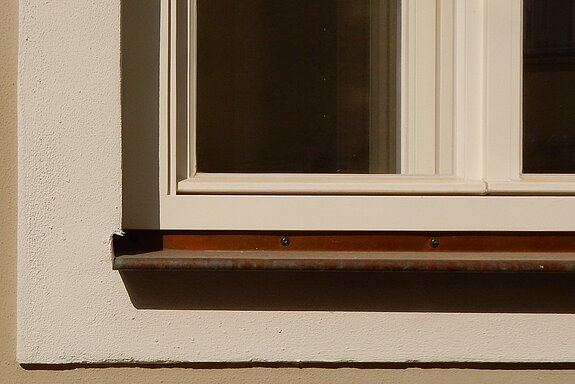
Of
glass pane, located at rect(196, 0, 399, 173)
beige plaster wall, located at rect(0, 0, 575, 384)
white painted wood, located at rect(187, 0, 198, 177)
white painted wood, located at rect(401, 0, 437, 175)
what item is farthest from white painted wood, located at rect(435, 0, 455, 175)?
white painted wood, located at rect(187, 0, 198, 177)

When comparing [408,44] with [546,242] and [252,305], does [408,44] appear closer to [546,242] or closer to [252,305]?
[546,242]

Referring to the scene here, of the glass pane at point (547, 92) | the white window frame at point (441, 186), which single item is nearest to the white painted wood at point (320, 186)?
the white window frame at point (441, 186)

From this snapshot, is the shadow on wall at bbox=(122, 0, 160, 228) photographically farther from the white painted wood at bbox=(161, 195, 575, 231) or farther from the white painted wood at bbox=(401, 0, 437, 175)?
the white painted wood at bbox=(401, 0, 437, 175)

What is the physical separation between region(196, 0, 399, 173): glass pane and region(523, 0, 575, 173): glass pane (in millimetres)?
328

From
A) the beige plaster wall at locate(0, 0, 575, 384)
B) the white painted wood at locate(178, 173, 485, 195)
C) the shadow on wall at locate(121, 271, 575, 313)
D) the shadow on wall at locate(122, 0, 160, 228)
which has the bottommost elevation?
the beige plaster wall at locate(0, 0, 575, 384)

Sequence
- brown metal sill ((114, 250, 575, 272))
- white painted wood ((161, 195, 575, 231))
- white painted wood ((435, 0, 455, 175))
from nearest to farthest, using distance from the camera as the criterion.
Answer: brown metal sill ((114, 250, 575, 272))
white painted wood ((161, 195, 575, 231))
white painted wood ((435, 0, 455, 175))

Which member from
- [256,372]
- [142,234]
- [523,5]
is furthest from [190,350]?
[523,5]

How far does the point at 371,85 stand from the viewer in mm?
2096

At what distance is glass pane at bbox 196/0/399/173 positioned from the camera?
2025 mm

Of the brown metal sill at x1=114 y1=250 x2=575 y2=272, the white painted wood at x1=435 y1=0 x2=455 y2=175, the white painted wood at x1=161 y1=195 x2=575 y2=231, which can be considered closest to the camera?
the brown metal sill at x1=114 y1=250 x2=575 y2=272

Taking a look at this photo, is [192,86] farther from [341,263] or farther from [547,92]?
[547,92]

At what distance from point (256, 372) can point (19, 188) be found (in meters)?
0.67

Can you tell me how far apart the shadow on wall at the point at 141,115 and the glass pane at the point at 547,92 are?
904 mm

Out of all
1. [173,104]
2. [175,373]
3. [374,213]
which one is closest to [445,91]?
[374,213]
